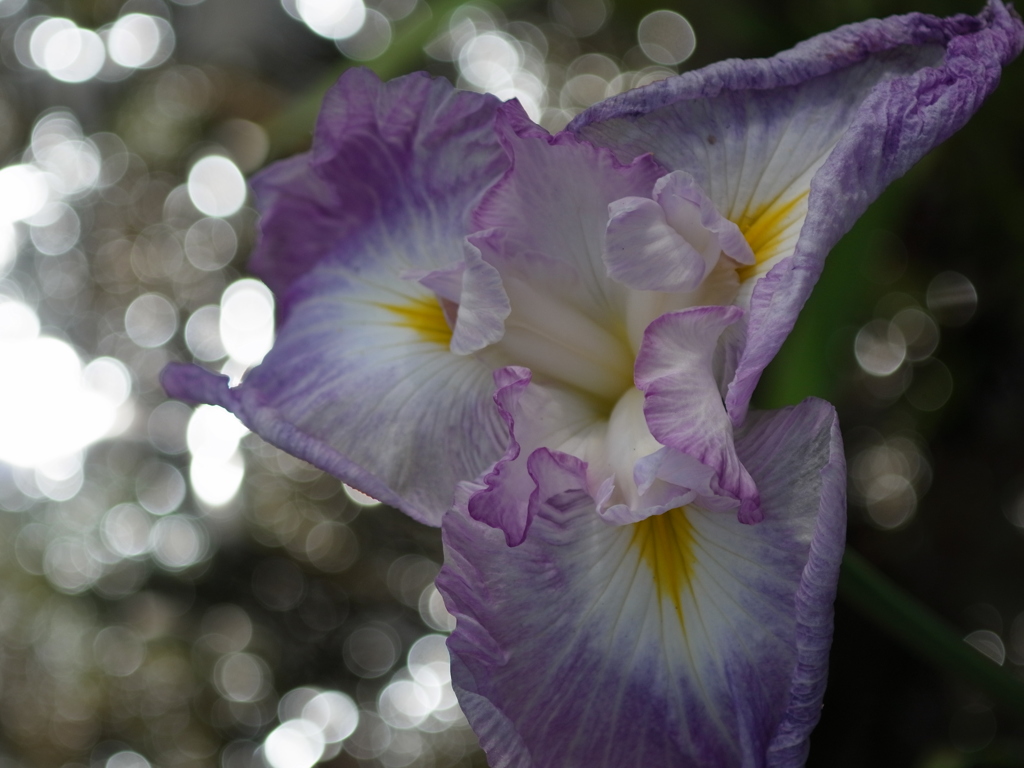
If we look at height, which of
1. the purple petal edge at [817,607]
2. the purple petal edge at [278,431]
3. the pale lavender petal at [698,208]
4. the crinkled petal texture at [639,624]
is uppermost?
the pale lavender petal at [698,208]

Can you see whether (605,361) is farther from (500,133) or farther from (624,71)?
(624,71)

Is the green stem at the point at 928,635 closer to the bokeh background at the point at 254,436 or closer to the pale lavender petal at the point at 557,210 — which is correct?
the pale lavender petal at the point at 557,210

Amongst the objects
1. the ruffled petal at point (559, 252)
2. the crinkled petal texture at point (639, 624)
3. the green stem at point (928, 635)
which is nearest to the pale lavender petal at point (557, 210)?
the ruffled petal at point (559, 252)

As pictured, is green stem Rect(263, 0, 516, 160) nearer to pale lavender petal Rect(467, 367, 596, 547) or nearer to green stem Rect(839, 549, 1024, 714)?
pale lavender petal Rect(467, 367, 596, 547)

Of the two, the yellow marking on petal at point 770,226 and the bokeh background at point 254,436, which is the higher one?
the yellow marking on petal at point 770,226

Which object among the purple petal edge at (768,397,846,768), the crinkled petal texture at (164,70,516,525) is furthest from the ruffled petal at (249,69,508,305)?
the purple petal edge at (768,397,846,768)

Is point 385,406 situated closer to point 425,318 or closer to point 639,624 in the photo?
point 425,318

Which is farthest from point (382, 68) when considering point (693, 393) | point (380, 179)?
point (693, 393)
